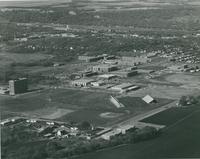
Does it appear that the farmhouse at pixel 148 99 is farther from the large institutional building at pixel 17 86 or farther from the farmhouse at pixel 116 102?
the large institutional building at pixel 17 86

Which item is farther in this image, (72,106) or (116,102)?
(116,102)

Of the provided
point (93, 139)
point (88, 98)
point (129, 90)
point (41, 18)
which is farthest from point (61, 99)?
point (41, 18)

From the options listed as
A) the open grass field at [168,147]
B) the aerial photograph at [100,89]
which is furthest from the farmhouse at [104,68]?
the open grass field at [168,147]

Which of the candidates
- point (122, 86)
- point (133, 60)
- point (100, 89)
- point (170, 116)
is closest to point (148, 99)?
point (170, 116)

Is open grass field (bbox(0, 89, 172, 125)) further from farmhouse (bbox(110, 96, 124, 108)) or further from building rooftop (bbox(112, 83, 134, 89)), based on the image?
building rooftop (bbox(112, 83, 134, 89))

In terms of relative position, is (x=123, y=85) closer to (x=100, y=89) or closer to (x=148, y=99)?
(x=100, y=89)
